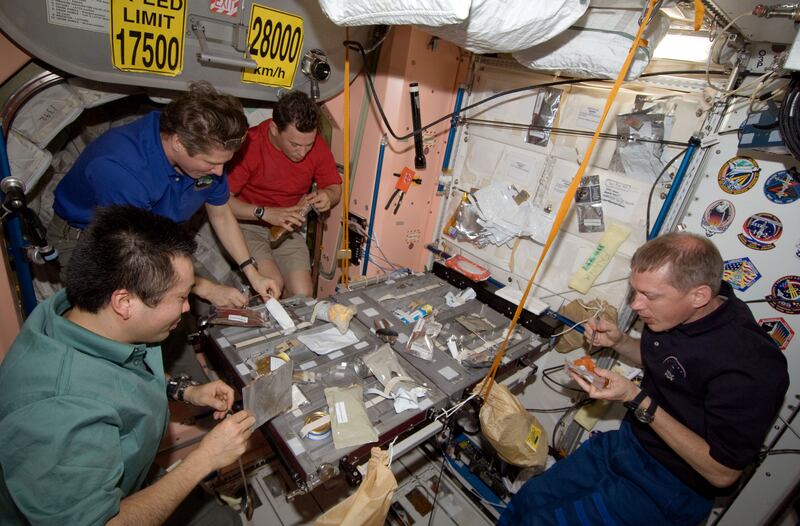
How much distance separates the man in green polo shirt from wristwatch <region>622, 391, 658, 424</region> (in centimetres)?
160

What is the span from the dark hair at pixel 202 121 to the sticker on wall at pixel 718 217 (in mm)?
2418

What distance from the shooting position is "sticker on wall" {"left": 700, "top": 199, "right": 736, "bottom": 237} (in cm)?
191

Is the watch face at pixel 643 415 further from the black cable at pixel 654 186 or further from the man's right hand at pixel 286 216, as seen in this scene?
the man's right hand at pixel 286 216

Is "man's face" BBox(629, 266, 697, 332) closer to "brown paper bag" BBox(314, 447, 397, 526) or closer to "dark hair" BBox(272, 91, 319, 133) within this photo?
"brown paper bag" BBox(314, 447, 397, 526)

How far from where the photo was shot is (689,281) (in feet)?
5.28

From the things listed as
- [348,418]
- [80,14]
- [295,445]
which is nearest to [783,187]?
[348,418]

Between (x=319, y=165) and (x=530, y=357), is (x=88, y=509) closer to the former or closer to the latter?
(x=530, y=357)

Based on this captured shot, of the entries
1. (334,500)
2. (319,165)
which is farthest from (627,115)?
(334,500)

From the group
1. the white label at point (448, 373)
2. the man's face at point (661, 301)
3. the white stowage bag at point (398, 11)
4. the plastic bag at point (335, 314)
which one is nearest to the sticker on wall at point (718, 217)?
the man's face at point (661, 301)

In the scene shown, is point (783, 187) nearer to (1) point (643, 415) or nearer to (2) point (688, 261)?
(2) point (688, 261)

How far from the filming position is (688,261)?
161 cm

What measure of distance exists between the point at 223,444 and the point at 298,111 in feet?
6.33

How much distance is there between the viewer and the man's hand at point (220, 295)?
2.11 m

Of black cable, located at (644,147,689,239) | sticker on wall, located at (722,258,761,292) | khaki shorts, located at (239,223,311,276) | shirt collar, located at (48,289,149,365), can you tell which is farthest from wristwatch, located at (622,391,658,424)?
khaki shorts, located at (239,223,311,276)
